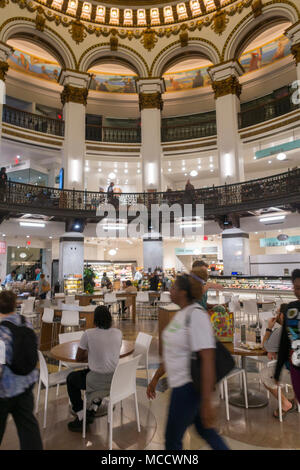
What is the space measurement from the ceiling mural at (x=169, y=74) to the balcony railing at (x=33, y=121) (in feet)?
10.8

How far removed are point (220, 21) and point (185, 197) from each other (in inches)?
375

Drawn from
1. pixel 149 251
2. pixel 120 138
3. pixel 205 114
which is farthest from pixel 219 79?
pixel 149 251

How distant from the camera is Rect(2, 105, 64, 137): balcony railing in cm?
1538

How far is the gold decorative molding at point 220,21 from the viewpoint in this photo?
50.8 feet

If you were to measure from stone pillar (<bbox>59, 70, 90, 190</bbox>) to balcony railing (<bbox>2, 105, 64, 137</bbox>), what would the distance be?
0.98 meters

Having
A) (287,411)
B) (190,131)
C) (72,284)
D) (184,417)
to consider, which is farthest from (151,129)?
(184,417)

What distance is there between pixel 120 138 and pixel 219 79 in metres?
6.35

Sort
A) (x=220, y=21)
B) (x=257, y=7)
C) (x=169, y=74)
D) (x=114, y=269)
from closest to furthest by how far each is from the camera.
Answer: (x=257, y=7), (x=220, y=21), (x=114, y=269), (x=169, y=74)

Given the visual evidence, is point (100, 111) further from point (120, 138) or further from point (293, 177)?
point (293, 177)

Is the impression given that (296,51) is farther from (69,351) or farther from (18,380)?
(18,380)

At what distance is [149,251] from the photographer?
14492mm

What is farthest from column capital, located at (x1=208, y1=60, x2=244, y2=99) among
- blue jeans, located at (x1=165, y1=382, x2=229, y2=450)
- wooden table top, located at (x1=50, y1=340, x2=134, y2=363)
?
blue jeans, located at (x1=165, y1=382, x2=229, y2=450)

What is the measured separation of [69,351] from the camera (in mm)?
3441

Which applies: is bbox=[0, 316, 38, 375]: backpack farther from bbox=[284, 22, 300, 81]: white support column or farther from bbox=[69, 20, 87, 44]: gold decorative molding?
bbox=[69, 20, 87, 44]: gold decorative molding
